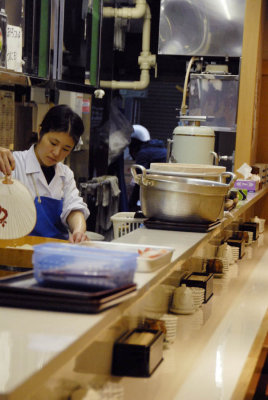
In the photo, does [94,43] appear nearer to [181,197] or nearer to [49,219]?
[49,219]

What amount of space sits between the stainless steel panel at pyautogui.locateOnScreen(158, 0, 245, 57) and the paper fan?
3.90m

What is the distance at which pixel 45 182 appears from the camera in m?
3.71

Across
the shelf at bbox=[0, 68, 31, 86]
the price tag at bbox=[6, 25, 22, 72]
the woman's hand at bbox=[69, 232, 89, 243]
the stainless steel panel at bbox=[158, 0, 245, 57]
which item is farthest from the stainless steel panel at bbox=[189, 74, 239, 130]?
the woman's hand at bbox=[69, 232, 89, 243]

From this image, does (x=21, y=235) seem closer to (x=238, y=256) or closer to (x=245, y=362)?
(x=245, y=362)

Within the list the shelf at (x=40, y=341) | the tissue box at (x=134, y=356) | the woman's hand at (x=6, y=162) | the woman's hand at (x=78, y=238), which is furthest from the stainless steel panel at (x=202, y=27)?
the shelf at (x=40, y=341)

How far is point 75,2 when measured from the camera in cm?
605

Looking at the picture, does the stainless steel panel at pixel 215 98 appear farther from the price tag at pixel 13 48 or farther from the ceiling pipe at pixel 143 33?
the price tag at pixel 13 48

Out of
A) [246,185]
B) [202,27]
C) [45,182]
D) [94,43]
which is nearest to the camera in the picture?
[45,182]

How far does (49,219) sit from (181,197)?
99 centimetres

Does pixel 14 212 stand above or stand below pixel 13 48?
below

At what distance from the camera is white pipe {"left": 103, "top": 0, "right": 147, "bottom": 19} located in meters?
7.14

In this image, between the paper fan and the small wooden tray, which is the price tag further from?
the small wooden tray

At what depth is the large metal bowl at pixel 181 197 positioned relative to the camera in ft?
9.59

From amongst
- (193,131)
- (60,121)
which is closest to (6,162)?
(60,121)
